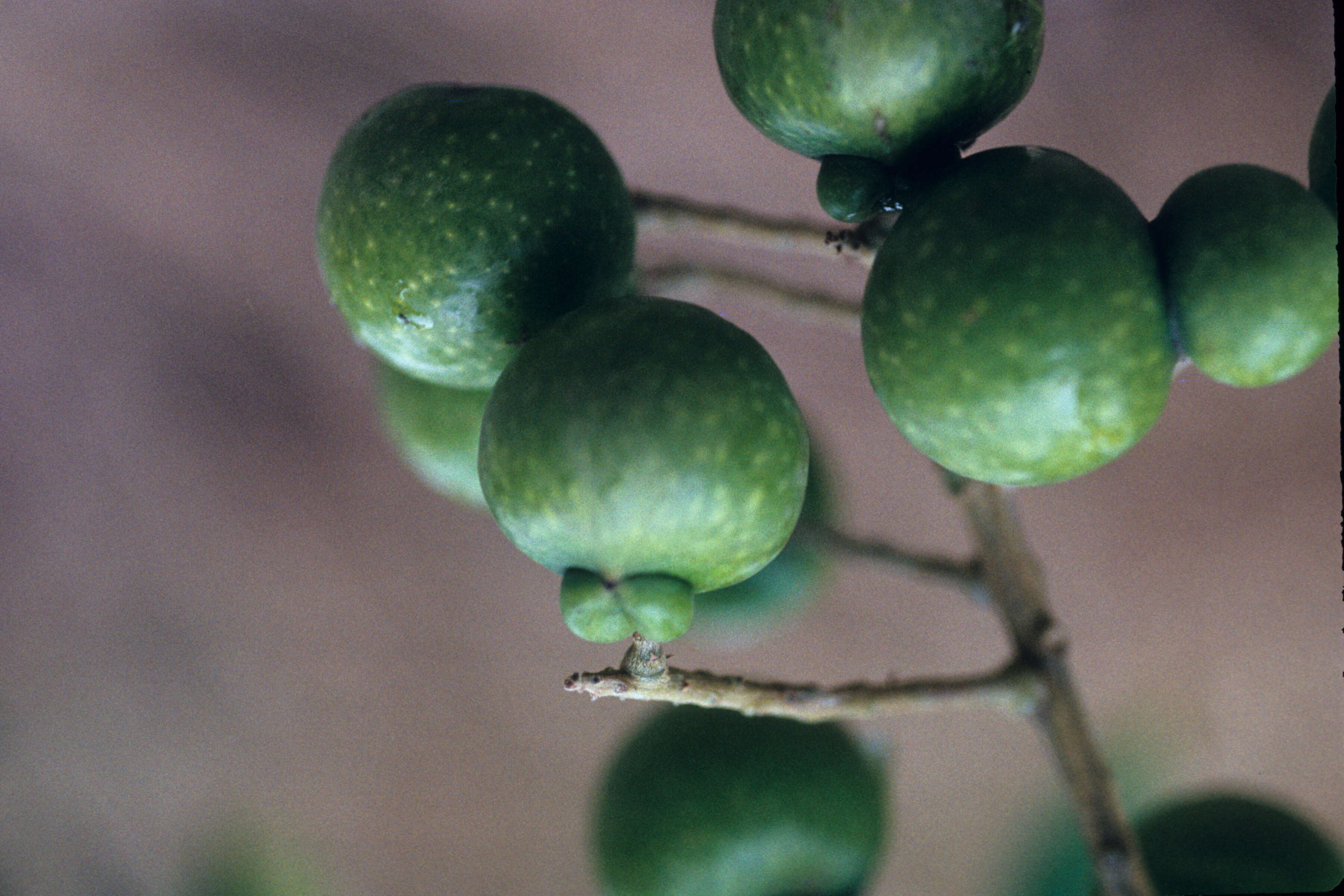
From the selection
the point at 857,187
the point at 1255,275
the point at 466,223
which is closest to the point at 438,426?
the point at 466,223

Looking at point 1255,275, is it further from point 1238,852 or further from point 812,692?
point 1238,852

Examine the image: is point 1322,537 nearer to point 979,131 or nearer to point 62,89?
point 979,131

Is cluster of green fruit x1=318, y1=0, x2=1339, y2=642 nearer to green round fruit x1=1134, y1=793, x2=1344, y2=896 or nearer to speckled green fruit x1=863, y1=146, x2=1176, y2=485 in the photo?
speckled green fruit x1=863, y1=146, x2=1176, y2=485

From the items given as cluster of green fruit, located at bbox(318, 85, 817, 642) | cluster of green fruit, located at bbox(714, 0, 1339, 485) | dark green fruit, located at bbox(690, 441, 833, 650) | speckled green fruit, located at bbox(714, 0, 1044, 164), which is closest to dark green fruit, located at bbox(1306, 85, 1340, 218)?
cluster of green fruit, located at bbox(714, 0, 1339, 485)

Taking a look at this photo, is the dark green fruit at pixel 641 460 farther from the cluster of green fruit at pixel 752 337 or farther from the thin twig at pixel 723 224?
the thin twig at pixel 723 224

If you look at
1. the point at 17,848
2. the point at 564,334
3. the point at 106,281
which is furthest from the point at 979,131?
the point at 17,848

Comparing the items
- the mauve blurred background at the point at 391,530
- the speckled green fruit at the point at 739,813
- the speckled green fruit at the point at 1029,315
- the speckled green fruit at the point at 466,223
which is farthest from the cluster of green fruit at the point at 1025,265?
the mauve blurred background at the point at 391,530

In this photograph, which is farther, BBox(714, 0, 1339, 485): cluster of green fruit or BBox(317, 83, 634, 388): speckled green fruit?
BBox(317, 83, 634, 388): speckled green fruit
